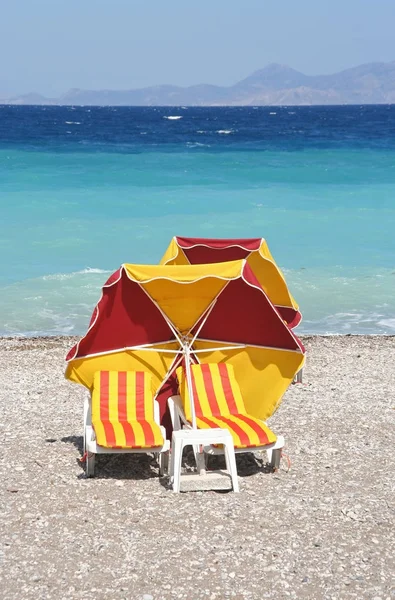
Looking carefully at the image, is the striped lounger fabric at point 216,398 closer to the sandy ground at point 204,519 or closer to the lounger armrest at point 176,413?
the lounger armrest at point 176,413

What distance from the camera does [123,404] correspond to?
7.99 m

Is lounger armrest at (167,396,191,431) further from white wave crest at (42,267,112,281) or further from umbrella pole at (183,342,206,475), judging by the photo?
white wave crest at (42,267,112,281)

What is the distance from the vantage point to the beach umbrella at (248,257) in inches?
408

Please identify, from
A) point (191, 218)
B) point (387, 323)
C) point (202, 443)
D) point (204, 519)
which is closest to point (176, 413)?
point (202, 443)

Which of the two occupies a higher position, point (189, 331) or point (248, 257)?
point (248, 257)

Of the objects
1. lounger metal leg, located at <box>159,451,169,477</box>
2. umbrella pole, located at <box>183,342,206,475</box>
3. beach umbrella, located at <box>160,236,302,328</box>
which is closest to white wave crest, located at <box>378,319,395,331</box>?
beach umbrella, located at <box>160,236,302,328</box>

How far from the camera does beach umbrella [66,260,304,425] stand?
26.2 feet

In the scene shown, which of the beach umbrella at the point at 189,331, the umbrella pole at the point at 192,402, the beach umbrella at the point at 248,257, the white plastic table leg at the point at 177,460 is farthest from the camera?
the beach umbrella at the point at 248,257

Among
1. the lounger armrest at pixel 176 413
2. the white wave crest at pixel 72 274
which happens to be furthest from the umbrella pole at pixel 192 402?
the white wave crest at pixel 72 274

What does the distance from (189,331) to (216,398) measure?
705 mm

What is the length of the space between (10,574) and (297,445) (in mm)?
3449

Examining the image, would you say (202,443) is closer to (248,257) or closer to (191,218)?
(248,257)

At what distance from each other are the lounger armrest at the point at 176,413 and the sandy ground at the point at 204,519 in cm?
44

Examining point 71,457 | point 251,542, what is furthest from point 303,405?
point 251,542
